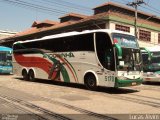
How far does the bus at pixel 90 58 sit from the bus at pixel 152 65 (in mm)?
6009

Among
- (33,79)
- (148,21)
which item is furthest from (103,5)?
(33,79)

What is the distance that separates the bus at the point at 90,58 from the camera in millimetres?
15695

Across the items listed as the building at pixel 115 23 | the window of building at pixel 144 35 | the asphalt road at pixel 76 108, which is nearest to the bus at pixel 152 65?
Result: the asphalt road at pixel 76 108

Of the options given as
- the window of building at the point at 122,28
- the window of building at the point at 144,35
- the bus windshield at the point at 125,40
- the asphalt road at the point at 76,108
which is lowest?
the asphalt road at the point at 76,108

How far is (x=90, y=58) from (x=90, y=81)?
124 cm

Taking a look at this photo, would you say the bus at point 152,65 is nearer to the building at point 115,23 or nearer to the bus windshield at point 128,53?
the bus windshield at point 128,53

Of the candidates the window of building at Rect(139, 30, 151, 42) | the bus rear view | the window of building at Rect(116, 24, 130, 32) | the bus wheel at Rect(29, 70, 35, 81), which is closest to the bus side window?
the bus rear view

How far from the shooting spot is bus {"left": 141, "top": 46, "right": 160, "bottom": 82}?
22312mm

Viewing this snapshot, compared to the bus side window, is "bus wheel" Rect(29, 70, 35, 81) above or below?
below

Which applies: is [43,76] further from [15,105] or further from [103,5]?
[103,5]

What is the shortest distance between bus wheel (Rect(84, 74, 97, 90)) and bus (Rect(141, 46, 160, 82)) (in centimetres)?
663

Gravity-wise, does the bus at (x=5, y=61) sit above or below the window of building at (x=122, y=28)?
below

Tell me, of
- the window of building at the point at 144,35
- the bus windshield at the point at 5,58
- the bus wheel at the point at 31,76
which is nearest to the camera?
the bus wheel at the point at 31,76

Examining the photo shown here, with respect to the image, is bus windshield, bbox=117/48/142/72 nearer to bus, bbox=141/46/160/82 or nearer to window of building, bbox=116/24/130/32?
bus, bbox=141/46/160/82
